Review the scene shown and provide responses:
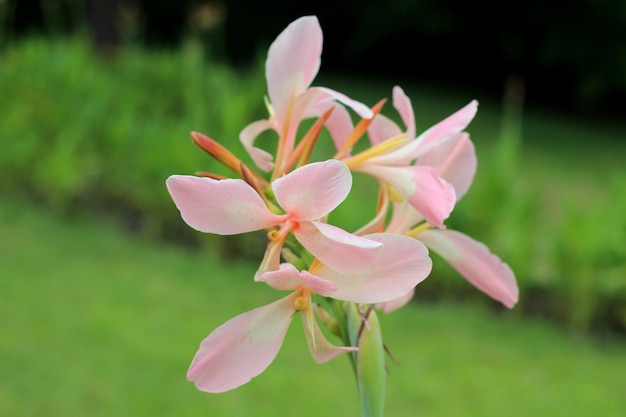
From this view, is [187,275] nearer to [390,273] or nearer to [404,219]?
[404,219]

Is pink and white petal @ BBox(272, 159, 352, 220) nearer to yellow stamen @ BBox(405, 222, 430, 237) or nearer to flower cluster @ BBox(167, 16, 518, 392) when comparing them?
flower cluster @ BBox(167, 16, 518, 392)

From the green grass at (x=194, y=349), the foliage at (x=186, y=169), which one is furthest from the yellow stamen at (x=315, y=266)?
the foliage at (x=186, y=169)

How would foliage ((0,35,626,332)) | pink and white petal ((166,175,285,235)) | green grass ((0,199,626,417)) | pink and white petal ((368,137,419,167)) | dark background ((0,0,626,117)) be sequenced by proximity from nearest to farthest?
pink and white petal ((166,175,285,235)) → pink and white petal ((368,137,419,167)) → green grass ((0,199,626,417)) → foliage ((0,35,626,332)) → dark background ((0,0,626,117))

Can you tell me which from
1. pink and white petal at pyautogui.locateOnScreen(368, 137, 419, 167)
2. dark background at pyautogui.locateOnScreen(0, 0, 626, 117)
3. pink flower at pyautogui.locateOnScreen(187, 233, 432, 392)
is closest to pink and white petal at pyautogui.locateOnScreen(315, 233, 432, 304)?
pink flower at pyautogui.locateOnScreen(187, 233, 432, 392)

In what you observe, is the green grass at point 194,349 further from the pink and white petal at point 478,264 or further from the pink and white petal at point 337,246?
the pink and white petal at point 337,246

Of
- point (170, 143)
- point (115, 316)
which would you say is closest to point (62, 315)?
point (115, 316)
